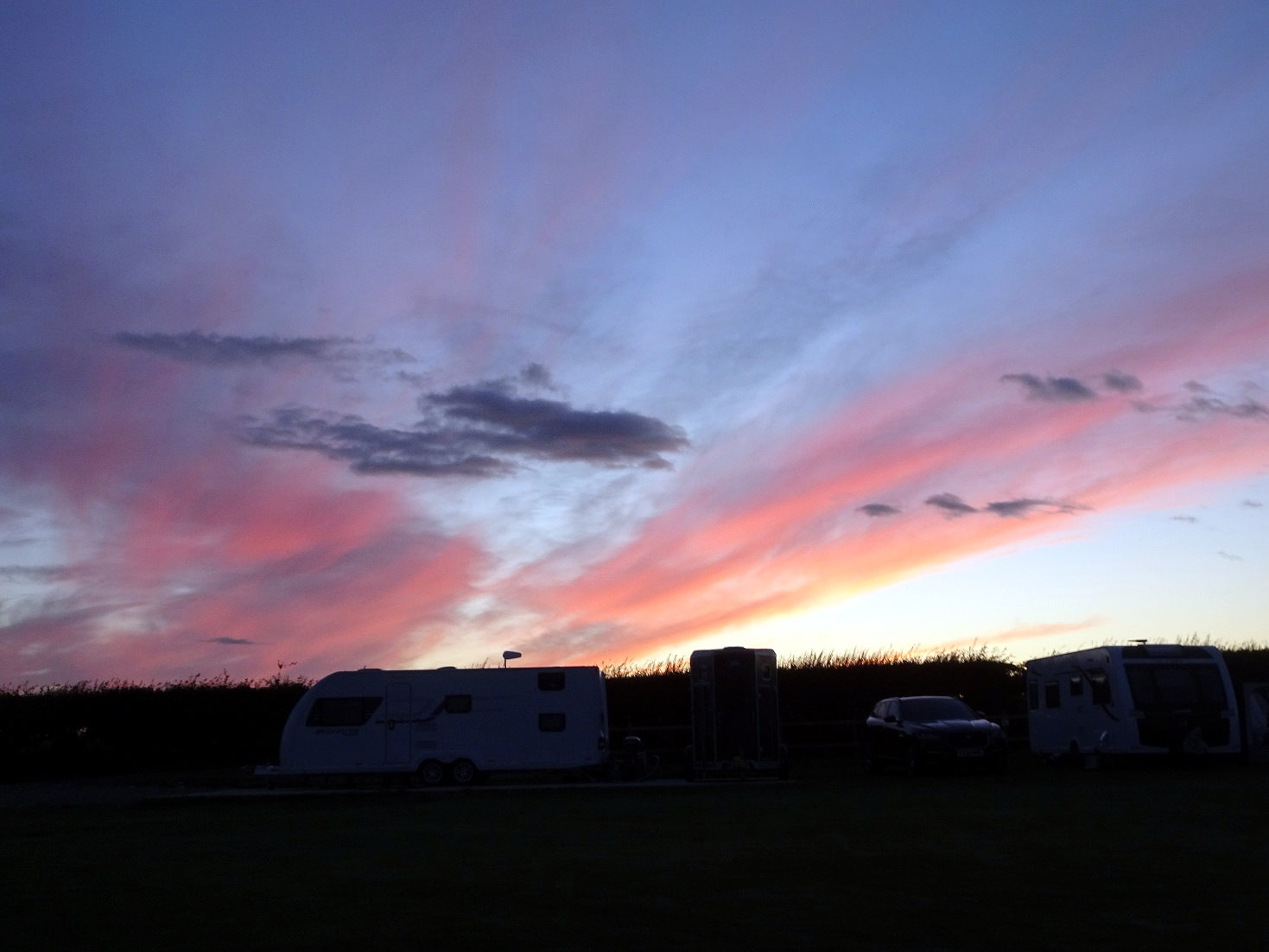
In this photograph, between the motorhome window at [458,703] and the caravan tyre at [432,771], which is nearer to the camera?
the caravan tyre at [432,771]

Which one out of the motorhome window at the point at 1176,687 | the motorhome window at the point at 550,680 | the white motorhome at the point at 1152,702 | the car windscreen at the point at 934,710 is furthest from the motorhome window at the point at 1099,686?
the motorhome window at the point at 550,680

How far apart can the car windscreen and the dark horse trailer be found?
2.50m

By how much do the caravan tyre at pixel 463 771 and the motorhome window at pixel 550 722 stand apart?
154 centimetres

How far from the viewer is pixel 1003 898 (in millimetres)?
8484

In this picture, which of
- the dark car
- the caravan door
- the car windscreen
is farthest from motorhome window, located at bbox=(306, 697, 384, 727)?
the car windscreen

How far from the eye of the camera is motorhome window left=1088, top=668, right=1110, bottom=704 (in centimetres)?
2542

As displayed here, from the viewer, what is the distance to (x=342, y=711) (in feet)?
83.4

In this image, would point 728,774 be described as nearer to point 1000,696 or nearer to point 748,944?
point 1000,696

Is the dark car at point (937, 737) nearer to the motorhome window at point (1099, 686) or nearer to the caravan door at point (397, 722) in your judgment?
the motorhome window at point (1099, 686)

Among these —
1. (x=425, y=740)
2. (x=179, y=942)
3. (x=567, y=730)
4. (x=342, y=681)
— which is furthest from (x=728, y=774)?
(x=179, y=942)

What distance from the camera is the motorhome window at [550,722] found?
25.7 meters

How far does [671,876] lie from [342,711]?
16663 mm

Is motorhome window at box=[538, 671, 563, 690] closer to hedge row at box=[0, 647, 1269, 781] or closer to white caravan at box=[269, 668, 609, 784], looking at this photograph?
white caravan at box=[269, 668, 609, 784]

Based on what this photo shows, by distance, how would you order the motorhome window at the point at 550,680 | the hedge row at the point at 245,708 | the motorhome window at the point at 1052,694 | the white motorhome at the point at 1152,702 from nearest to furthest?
the white motorhome at the point at 1152,702
the motorhome window at the point at 550,680
the motorhome window at the point at 1052,694
the hedge row at the point at 245,708
